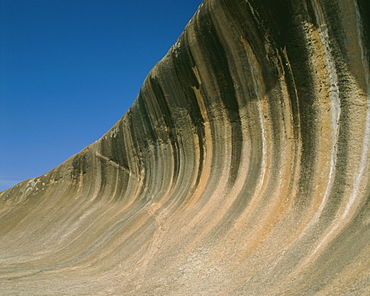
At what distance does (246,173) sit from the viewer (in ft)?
21.6

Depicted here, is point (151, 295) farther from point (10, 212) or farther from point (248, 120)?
point (10, 212)

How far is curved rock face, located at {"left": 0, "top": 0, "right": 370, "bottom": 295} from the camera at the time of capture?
183 inches

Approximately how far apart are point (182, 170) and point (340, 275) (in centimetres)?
518

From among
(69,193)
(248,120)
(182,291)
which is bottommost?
(182,291)

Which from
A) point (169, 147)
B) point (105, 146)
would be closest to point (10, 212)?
point (105, 146)

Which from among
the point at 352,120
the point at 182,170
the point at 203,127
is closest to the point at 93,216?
the point at 182,170

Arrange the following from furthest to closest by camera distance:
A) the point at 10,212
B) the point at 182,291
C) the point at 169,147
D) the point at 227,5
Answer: the point at 10,212 < the point at 169,147 < the point at 227,5 < the point at 182,291

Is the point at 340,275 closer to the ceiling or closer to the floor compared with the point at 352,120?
closer to the floor

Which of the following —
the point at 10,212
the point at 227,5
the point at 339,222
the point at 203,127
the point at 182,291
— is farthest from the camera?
the point at 10,212

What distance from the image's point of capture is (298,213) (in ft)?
17.1

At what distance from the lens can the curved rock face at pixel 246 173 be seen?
4637 mm

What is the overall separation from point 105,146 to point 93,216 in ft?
7.61

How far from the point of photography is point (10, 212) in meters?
13.4

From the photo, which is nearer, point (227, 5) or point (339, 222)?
point (339, 222)
